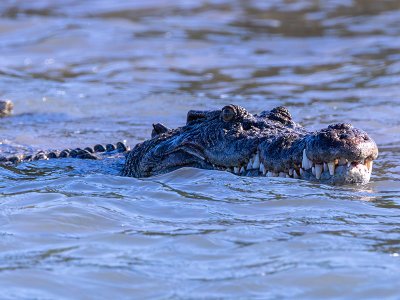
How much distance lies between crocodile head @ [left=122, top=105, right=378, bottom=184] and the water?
112 millimetres

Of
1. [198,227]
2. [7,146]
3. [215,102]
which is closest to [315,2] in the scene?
[215,102]

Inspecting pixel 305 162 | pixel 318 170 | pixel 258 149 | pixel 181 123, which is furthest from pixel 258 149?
pixel 181 123

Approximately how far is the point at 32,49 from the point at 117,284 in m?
12.2

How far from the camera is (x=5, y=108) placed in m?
11.0

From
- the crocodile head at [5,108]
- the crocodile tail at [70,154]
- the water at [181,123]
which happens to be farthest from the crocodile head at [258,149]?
the crocodile head at [5,108]

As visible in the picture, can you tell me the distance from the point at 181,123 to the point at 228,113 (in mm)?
3596

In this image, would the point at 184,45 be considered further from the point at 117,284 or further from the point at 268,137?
the point at 117,284

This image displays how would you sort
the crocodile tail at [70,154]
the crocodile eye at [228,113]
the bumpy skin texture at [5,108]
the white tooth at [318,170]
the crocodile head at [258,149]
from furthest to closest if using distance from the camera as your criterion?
the bumpy skin texture at [5,108] < the crocodile tail at [70,154] < the crocodile eye at [228,113] < the white tooth at [318,170] < the crocodile head at [258,149]

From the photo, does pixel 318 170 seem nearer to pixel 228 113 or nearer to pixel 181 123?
pixel 228 113

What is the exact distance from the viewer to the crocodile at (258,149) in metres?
6.23

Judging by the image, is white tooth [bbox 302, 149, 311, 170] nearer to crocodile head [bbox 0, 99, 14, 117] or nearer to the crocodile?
the crocodile

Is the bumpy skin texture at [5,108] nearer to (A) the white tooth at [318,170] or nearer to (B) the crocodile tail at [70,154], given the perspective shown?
(B) the crocodile tail at [70,154]

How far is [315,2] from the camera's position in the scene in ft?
68.6

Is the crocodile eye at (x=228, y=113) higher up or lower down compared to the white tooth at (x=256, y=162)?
higher up
